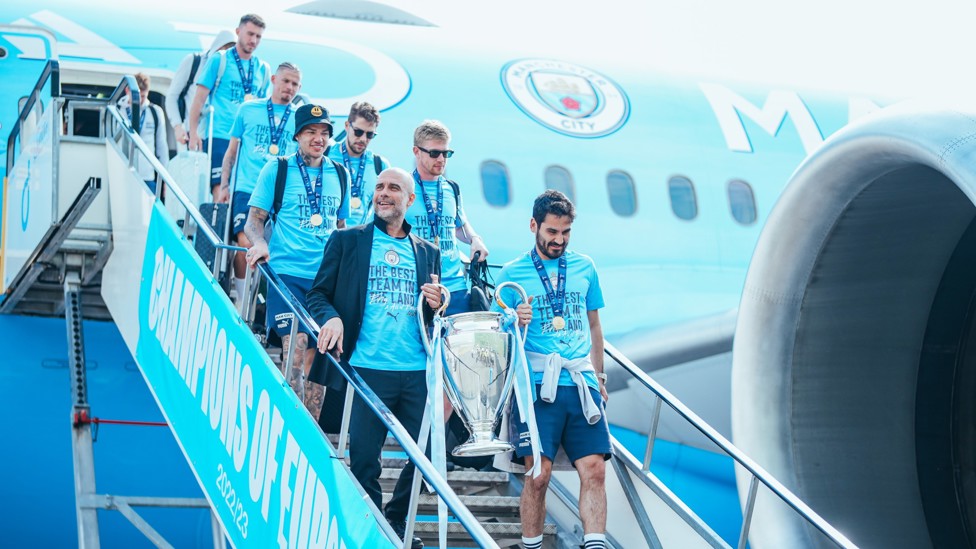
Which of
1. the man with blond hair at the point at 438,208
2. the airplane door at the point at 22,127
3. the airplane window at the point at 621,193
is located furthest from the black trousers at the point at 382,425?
the airplane window at the point at 621,193

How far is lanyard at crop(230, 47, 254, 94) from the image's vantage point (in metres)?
7.46

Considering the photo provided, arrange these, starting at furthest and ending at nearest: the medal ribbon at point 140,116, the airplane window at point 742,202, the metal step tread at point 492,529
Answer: the airplane window at point 742,202, the medal ribbon at point 140,116, the metal step tread at point 492,529

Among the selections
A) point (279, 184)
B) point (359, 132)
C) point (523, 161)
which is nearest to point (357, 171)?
point (359, 132)

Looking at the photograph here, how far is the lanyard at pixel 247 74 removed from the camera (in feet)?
24.5

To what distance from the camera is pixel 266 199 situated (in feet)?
18.8

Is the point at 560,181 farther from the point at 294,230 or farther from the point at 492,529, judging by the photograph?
the point at 492,529

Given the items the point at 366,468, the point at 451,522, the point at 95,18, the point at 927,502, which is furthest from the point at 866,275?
the point at 95,18

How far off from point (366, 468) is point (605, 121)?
17.8 ft

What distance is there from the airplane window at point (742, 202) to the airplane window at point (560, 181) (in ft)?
4.56

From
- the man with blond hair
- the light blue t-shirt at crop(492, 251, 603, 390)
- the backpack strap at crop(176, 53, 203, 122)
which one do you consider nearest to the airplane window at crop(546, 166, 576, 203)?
the backpack strap at crop(176, 53, 203, 122)

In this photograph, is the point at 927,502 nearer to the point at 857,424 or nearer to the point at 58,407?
the point at 857,424

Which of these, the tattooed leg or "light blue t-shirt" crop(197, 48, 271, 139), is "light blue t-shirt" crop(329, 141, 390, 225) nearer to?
the tattooed leg

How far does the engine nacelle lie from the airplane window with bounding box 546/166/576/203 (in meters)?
3.16

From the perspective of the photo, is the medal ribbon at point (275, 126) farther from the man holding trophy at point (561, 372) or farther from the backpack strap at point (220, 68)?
the man holding trophy at point (561, 372)
